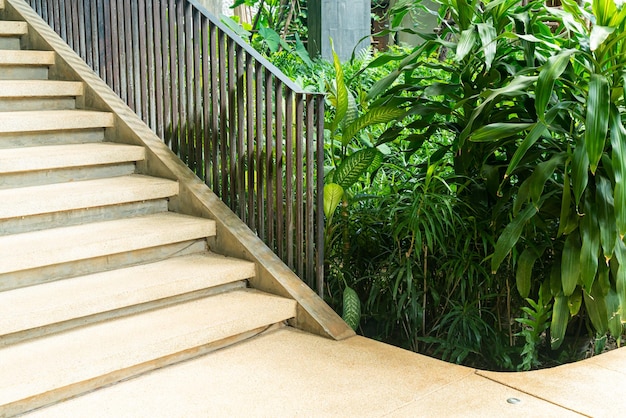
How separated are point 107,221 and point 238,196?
0.65 metres

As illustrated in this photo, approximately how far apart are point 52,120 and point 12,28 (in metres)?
1.03

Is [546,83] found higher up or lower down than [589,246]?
higher up

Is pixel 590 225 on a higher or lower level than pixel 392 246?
higher

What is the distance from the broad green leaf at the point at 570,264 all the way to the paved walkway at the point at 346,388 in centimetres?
33

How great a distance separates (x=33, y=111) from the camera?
4152 mm

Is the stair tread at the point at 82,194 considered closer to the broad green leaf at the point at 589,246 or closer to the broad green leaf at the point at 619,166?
the broad green leaf at the point at 589,246

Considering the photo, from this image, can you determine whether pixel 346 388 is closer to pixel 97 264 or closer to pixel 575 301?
pixel 575 301

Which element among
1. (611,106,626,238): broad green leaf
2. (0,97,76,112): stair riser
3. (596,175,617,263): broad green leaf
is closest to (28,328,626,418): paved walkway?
(596,175,617,263): broad green leaf

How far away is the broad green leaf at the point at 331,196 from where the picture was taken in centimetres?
353

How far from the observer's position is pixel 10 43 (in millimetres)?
4680

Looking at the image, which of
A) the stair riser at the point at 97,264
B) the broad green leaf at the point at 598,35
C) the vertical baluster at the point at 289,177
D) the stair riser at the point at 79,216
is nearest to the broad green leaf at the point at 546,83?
the broad green leaf at the point at 598,35

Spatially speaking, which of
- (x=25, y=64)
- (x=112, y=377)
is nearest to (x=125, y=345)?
(x=112, y=377)

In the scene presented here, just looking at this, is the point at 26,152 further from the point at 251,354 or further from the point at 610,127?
the point at 610,127

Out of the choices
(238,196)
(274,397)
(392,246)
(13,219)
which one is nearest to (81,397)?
(274,397)
